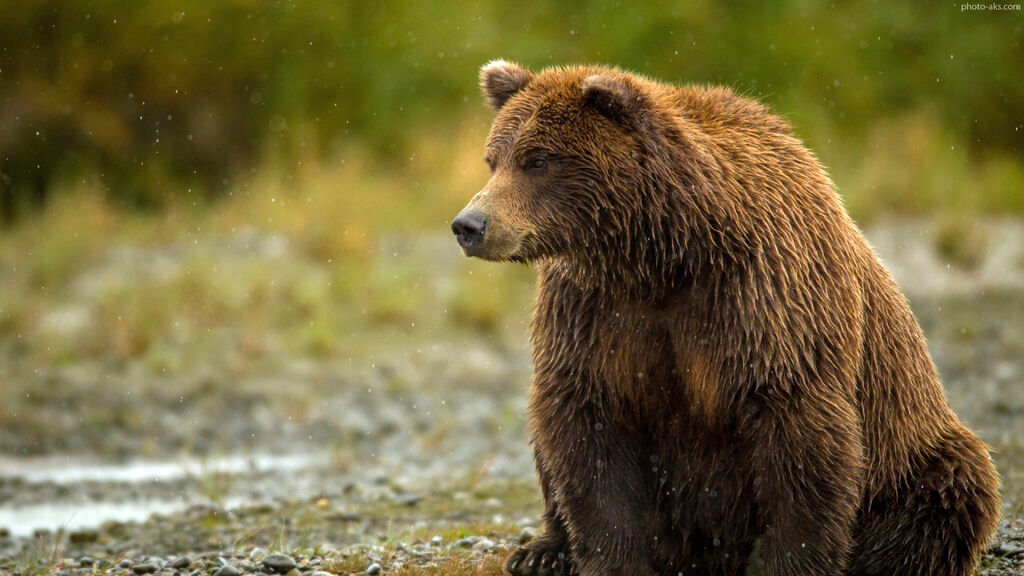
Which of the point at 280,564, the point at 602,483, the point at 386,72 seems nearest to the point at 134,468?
the point at 280,564

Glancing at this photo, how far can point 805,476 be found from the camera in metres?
4.84

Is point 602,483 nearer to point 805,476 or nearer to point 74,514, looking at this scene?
point 805,476

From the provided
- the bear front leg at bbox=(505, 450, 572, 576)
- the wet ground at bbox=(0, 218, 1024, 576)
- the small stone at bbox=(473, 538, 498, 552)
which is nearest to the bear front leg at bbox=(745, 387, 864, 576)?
the bear front leg at bbox=(505, 450, 572, 576)

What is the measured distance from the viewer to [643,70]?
17547 millimetres

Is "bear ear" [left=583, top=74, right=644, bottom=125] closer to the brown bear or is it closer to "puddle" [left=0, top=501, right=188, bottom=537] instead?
the brown bear

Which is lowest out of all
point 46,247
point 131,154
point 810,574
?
point 810,574

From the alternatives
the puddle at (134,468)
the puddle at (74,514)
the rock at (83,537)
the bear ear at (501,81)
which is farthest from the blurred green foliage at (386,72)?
the bear ear at (501,81)

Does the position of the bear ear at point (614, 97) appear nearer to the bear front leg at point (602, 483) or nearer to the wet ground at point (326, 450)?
the bear front leg at point (602, 483)

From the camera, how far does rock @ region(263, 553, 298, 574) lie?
19.6ft

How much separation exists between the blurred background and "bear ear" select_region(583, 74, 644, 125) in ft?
8.54

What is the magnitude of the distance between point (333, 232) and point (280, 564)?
9.09 m

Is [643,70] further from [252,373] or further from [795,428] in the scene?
[795,428]

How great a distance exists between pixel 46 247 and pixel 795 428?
11230 millimetres

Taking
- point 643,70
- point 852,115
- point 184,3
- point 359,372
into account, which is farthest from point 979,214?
point 184,3
